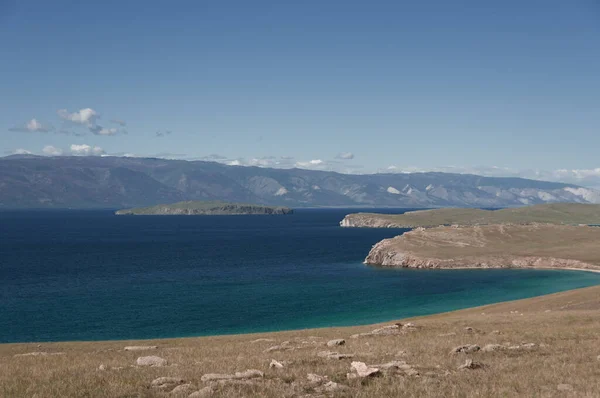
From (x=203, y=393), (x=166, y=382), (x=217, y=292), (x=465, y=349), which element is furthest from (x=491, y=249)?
(x=203, y=393)

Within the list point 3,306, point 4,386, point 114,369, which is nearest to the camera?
point 4,386

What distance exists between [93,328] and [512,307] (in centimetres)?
6218

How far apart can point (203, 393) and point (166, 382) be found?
3.01 m

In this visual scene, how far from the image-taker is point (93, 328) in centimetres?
7600

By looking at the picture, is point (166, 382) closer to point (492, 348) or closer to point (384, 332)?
point (492, 348)

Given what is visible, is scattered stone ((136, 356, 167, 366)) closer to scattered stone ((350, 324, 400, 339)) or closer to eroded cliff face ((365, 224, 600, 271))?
scattered stone ((350, 324, 400, 339))

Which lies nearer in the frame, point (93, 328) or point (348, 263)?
point (93, 328)

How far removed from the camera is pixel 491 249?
17338 cm

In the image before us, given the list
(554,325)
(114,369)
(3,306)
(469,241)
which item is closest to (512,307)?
(554,325)

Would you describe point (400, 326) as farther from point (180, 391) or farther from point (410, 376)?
point (180, 391)

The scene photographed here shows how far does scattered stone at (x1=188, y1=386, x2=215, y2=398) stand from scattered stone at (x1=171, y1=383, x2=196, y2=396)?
0.51 meters

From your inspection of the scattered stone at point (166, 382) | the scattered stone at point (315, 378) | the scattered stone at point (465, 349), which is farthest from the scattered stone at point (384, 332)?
the scattered stone at point (166, 382)

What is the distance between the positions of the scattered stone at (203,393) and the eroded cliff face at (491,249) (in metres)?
150

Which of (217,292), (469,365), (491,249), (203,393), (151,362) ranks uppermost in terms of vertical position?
(203,393)
